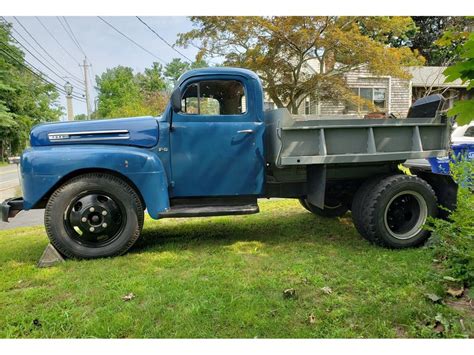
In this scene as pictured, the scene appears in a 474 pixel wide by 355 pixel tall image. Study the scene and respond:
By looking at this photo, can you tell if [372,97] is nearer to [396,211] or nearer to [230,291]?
[396,211]

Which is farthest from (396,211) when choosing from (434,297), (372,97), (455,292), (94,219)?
(372,97)

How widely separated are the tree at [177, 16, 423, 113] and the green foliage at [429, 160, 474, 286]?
10712mm

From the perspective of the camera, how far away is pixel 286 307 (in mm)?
2635

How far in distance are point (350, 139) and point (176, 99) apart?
202 centimetres

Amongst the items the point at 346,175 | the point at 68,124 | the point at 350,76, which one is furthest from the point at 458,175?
the point at 350,76

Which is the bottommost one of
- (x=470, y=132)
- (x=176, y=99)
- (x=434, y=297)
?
(x=434, y=297)

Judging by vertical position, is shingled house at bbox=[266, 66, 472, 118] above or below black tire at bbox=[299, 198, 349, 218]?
above

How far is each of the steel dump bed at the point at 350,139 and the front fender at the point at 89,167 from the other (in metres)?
1.37

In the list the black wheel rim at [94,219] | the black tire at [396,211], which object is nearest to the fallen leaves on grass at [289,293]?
the black tire at [396,211]

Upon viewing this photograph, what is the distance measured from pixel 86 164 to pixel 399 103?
17016 millimetres

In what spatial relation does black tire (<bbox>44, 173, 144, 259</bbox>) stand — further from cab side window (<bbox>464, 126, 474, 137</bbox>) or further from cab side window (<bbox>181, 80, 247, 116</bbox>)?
cab side window (<bbox>464, 126, 474, 137</bbox>)

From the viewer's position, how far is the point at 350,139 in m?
4.09

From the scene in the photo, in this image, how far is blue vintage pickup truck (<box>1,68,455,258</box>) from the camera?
12.5ft

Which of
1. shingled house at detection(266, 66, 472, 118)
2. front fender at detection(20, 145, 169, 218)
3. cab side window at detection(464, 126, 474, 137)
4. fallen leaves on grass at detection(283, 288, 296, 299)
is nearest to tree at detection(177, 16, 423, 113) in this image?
shingled house at detection(266, 66, 472, 118)
